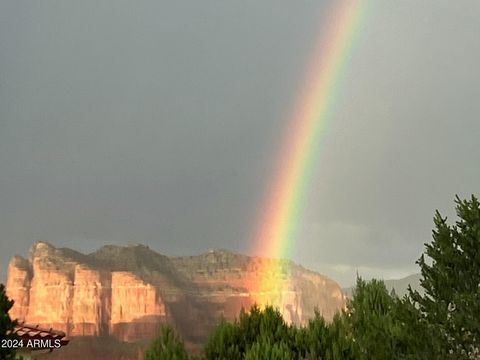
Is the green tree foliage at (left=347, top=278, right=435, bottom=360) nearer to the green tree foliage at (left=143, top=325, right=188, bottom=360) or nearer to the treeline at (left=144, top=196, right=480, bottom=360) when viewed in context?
the treeline at (left=144, top=196, right=480, bottom=360)

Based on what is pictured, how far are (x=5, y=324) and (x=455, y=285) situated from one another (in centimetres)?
1436

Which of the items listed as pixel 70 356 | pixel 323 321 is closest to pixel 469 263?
pixel 323 321

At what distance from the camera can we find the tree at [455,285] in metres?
14.7

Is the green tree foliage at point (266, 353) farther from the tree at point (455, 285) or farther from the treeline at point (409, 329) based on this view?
Result: the tree at point (455, 285)

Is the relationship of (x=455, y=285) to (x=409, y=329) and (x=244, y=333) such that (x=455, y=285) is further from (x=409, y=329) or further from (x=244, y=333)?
(x=244, y=333)

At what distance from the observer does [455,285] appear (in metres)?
15.5

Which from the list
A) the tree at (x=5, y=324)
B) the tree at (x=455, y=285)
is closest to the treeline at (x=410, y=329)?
the tree at (x=455, y=285)

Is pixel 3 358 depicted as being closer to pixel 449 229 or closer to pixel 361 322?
pixel 361 322

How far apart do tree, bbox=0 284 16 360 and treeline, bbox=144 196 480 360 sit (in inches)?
239

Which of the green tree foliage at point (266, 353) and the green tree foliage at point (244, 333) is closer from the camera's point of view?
the green tree foliage at point (266, 353)

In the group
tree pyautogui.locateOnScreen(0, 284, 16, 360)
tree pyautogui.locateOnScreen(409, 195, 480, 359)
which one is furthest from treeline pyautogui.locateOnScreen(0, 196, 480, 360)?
tree pyautogui.locateOnScreen(0, 284, 16, 360)

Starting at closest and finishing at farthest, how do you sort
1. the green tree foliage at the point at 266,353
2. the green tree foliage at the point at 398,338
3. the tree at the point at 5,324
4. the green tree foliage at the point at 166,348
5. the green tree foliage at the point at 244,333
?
1. the green tree foliage at the point at 266,353
2. the green tree foliage at the point at 398,338
3. the green tree foliage at the point at 166,348
4. the green tree foliage at the point at 244,333
5. the tree at the point at 5,324

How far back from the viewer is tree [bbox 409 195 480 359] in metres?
14.7

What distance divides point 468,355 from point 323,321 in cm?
399
